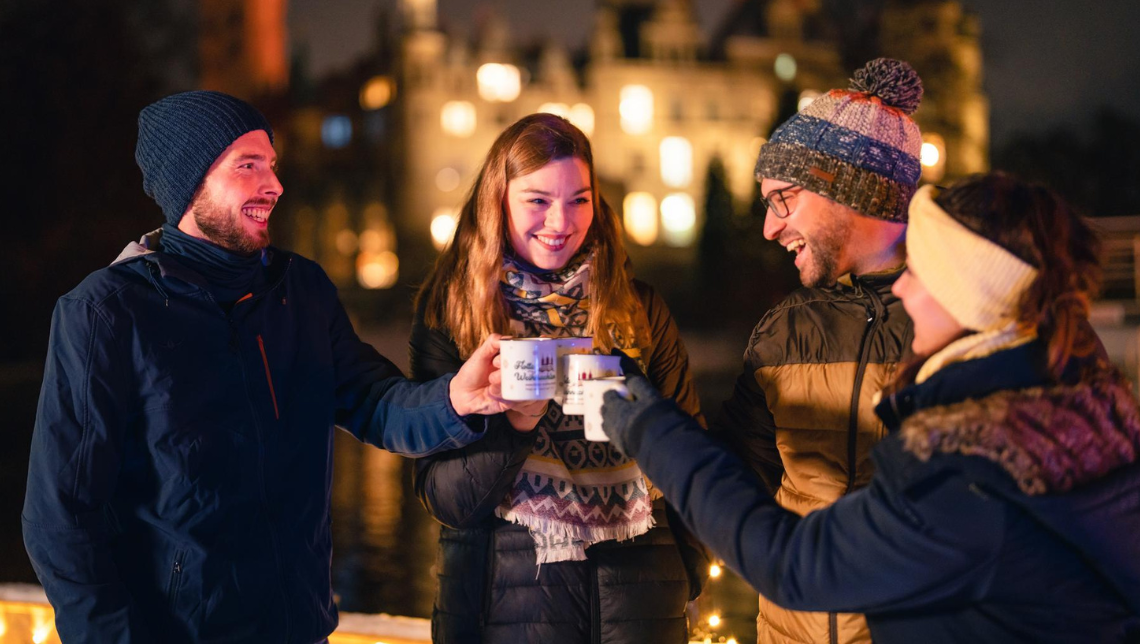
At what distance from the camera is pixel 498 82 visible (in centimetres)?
5006

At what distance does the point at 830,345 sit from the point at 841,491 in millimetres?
376

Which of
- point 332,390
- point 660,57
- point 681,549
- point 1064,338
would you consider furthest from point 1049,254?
point 660,57

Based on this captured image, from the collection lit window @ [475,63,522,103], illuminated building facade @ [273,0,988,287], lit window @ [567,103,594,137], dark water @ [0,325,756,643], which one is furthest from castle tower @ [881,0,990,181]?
dark water @ [0,325,756,643]

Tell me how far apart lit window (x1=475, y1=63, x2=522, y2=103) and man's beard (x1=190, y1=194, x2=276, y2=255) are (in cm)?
4828

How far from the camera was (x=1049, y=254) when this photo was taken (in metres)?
1.70

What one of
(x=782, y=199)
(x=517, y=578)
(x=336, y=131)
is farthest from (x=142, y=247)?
(x=336, y=131)

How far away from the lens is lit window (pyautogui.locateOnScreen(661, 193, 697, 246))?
159 ft

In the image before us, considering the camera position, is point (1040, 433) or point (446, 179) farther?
point (446, 179)

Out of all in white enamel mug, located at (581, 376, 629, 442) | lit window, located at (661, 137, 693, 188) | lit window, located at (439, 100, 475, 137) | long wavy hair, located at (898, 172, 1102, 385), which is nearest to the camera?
long wavy hair, located at (898, 172, 1102, 385)

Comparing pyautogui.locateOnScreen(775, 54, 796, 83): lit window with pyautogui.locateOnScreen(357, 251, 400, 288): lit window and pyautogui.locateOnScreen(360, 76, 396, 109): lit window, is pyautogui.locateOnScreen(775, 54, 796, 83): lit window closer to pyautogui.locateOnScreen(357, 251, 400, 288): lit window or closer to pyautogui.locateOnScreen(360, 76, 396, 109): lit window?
pyautogui.locateOnScreen(360, 76, 396, 109): lit window

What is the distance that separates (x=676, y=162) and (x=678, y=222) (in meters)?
3.45

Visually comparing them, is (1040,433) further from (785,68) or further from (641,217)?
(785,68)

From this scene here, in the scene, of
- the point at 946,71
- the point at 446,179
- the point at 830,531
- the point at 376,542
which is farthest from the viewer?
the point at 446,179

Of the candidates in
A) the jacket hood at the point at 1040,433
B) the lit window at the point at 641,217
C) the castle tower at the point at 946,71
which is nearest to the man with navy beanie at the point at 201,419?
the jacket hood at the point at 1040,433
